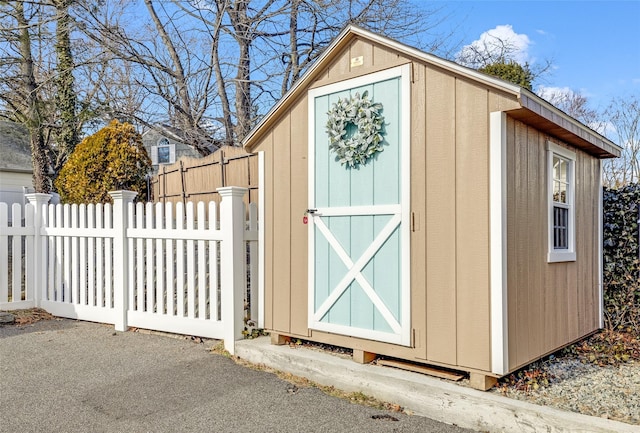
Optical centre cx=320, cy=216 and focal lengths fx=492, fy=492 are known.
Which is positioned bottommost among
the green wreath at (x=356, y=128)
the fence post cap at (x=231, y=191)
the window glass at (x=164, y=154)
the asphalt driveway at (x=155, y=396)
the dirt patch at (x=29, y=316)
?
the asphalt driveway at (x=155, y=396)

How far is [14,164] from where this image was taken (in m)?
18.5

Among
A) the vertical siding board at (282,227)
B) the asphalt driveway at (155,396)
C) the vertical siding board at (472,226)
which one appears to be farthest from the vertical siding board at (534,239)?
the vertical siding board at (282,227)

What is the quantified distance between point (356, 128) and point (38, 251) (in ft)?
17.0

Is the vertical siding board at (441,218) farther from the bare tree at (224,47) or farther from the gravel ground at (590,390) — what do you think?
the bare tree at (224,47)

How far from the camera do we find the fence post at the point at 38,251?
6895 mm

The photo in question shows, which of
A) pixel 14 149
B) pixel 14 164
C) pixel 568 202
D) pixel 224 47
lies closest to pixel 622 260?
pixel 568 202

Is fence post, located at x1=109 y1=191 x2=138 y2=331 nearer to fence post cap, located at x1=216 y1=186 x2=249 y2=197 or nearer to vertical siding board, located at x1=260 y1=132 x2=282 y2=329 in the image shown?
fence post cap, located at x1=216 y1=186 x2=249 y2=197

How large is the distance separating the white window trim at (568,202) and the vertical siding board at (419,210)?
1.18m

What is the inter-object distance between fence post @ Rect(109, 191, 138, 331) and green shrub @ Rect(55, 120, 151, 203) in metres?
2.84

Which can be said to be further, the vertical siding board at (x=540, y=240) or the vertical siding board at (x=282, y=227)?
the vertical siding board at (x=282, y=227)

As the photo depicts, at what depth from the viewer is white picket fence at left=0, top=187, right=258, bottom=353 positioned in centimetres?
512

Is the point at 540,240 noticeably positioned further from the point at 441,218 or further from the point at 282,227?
the point at 282,227

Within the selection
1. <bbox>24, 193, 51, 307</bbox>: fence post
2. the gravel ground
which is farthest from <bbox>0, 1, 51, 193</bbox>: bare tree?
the gravel ground

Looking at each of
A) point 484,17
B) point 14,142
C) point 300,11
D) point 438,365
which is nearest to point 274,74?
point 300,11
